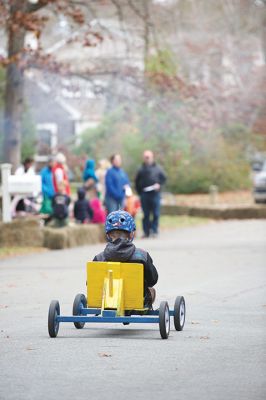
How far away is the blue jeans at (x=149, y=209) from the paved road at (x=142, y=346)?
→ 374 inches

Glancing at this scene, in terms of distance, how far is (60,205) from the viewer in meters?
27.5

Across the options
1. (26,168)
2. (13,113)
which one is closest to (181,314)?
(26,168)

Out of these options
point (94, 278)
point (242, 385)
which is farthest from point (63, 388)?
point (94, 278)

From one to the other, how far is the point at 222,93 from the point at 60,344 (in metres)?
48.0

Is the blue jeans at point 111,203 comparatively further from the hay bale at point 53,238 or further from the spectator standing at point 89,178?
the hay bale at point 53,238

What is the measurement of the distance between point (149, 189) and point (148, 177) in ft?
0.84


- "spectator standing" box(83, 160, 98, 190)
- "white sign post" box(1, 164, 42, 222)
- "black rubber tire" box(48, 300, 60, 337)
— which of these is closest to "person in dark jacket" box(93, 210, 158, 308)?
"black rubber tire" box(48, 300, 60, 337)

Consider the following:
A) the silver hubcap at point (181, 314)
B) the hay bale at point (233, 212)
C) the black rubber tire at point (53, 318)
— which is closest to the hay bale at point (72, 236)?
the hay bale at point (233, 212)

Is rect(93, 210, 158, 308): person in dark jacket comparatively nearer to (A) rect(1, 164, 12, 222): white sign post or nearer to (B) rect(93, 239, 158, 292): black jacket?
(B) rect(93, 239, 158, 292): black jacket

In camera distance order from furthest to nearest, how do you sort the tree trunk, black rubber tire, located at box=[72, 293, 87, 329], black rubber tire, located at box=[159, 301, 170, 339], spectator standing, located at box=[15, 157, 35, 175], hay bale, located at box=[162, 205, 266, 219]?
1. hay bale, located at box=[162, 205, 266, 219]
2. the tree trunk
3. spectator standing, located at box=[15, 157, 35, 175]
4. black rubber tire, located at box=[72, 293, 87, 329]
5. black rubber tire, located at box=[159, 301, 170, 339]

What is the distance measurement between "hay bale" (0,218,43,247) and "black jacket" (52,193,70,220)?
8.60 ft

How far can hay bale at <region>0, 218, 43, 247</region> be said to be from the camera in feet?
80.7

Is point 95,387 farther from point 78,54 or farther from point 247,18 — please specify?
point 78,54

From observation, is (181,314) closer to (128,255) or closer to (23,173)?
(128,255)
